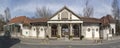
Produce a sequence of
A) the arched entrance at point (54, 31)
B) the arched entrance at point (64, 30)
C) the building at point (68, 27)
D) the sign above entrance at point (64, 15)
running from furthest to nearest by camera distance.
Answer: the arched entrance at point (54, 31) → the sign above entrance at point (64, 15) → the arched entrance at point (64, 30) → the building at point (68, 27)

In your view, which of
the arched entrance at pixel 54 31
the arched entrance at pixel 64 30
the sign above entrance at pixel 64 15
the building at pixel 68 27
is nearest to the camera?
the building at pixel 68 27

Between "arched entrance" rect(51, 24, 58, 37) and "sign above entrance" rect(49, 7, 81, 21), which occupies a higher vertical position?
"sign above entrance" rect(49, 7, 81, 21)

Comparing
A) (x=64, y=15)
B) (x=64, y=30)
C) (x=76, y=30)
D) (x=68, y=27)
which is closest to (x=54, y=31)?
(x=64, y=30)

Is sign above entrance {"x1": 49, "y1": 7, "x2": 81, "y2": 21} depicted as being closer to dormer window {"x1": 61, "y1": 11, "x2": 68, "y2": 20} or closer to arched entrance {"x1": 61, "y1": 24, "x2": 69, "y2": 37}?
dormer window {"x1": 61, "y1": 11, "x2": 68, "y2": 20}

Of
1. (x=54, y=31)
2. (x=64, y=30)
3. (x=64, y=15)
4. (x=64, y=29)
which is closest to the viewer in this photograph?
(x=64, y=15)

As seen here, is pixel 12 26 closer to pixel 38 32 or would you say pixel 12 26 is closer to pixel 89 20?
pixel 38 32

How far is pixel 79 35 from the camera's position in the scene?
214ft

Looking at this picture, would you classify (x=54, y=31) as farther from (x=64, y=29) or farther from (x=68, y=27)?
(x=68, y=27)

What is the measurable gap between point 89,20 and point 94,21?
1.42m

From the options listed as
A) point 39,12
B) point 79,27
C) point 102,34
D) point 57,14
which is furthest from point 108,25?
point 39,12

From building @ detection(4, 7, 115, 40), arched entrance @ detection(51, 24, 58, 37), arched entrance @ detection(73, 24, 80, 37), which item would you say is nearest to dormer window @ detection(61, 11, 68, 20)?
building @ detection(4, 7, 115, 40)

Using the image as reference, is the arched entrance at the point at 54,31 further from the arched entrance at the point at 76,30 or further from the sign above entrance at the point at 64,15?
the arched entrance at the point at 76,30

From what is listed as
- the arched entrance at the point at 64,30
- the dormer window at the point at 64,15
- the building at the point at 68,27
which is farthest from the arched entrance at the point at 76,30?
the dormer window at the point at 64,15

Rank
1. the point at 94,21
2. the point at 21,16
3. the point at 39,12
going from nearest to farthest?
the point at 94,21 → the point at 21,16 → the point at 39,12
